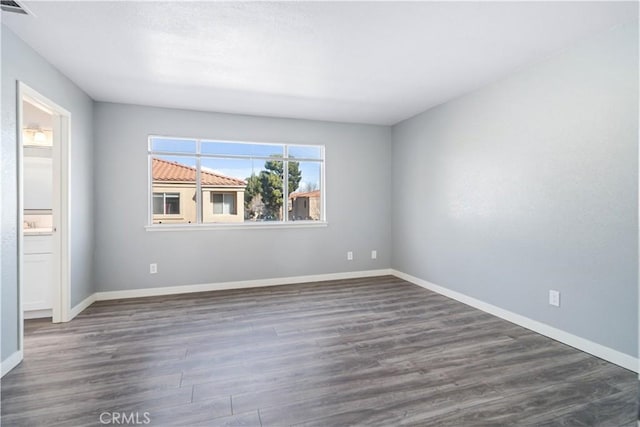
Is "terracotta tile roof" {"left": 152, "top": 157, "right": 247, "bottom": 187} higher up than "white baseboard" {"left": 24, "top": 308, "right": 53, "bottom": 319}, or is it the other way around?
"terracotta tile roof" {"left": 152, "top": 157, "right": 247, "bottom": 187}

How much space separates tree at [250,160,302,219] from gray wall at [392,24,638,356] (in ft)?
6.70

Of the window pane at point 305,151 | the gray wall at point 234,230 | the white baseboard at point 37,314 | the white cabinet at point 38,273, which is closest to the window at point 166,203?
the gray wall at point 234,230

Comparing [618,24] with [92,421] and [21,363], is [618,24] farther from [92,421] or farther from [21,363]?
[21,363]

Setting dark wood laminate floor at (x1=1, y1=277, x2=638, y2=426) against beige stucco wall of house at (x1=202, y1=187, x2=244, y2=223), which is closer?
dark wood laminate floor at (x1=1, y1=277, x2=638, y2=426)

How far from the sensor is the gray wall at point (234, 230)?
3.98 metres

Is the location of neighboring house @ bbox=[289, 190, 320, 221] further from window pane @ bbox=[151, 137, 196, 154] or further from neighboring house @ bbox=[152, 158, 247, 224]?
window pane @ bbox=[151, 137, 196, 154]

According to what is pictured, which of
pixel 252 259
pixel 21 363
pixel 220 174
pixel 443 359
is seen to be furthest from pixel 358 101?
pixel 21 363

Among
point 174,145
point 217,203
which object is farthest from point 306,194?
point 174,145

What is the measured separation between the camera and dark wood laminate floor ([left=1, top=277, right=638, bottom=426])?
5.84 feet

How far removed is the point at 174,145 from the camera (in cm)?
427

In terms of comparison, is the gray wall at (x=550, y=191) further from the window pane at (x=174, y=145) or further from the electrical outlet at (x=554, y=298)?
the window pane at (x=174, y=145)

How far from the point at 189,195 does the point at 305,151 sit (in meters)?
1.82

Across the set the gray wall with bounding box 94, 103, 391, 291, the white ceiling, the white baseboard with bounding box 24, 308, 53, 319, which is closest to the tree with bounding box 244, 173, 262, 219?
the gray wall with bounding box 94, 103, 391, 291

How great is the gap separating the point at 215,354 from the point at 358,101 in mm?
3223
